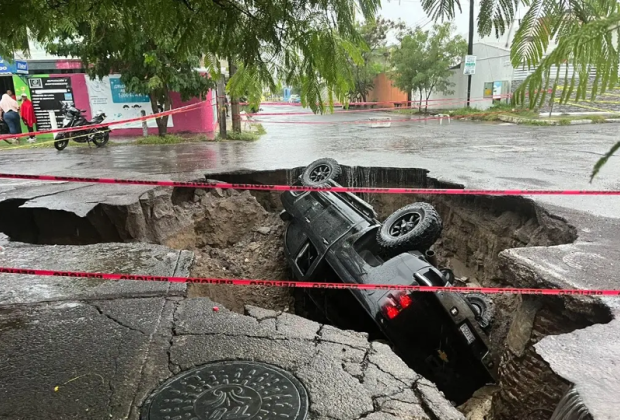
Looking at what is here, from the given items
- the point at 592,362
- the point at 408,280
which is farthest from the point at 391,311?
→ the point at 592,362

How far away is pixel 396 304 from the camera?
134 inches

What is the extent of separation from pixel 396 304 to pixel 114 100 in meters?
15.4

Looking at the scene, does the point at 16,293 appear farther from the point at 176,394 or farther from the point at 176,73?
the point at 176,73

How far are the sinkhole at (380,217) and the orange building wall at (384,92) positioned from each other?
109 feet

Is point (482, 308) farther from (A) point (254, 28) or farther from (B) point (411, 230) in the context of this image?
(A) point (254, 28)

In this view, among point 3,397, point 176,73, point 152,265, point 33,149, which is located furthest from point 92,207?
point 33,149

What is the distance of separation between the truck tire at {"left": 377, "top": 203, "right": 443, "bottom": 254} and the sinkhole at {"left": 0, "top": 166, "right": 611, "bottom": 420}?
66cm

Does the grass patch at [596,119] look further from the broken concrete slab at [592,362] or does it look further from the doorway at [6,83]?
the doorway at [6,83]

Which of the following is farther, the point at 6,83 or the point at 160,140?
the point at 6,83

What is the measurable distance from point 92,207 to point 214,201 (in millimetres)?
1991

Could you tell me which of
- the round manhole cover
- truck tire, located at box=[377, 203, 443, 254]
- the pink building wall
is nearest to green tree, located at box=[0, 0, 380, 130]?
the round manhole cover

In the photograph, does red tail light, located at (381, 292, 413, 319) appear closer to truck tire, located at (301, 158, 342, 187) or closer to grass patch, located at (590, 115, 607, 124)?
truck tire, located at (301, 158, 342, 187)

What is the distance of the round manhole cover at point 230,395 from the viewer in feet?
7.06

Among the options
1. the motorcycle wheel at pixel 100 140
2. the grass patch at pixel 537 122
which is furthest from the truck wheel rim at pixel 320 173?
the grass patch at pixel 537 122
